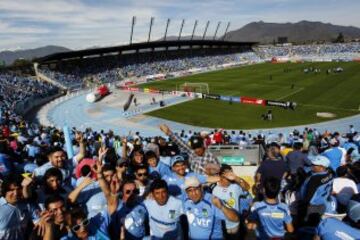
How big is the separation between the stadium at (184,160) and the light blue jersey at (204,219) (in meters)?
0.02

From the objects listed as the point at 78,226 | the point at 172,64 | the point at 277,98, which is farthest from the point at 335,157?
the point at 172,64

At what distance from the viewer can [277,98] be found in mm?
44375

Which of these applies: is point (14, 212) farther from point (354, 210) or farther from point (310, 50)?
point (310, 50)

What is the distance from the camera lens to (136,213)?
18.9ft

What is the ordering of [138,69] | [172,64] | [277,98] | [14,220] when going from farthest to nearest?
[172,64] < [138,69] < [277,98] < [14,220]

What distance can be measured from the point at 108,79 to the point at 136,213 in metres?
69.0

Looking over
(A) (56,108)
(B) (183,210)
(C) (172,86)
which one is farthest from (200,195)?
(C) (172,86)

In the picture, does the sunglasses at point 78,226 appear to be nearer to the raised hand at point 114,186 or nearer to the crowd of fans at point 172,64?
the raised hand at point 114,186

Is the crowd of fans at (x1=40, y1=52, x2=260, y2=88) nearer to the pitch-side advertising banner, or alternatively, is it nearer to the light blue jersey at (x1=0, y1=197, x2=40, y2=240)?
the pitch-side advertising banner

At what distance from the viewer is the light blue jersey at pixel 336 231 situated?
4.19 m

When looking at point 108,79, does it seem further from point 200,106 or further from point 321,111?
point 321,111

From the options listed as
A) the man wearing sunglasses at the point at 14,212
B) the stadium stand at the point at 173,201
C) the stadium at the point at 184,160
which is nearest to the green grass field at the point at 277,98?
the stadium at the point at 184,160

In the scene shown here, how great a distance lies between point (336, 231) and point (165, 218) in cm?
247

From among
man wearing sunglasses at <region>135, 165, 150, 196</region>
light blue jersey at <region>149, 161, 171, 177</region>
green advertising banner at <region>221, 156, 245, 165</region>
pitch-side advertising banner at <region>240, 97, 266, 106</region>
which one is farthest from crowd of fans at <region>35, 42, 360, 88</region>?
man wearing sunglasses at <region>135, 165, 150, 196</region>
